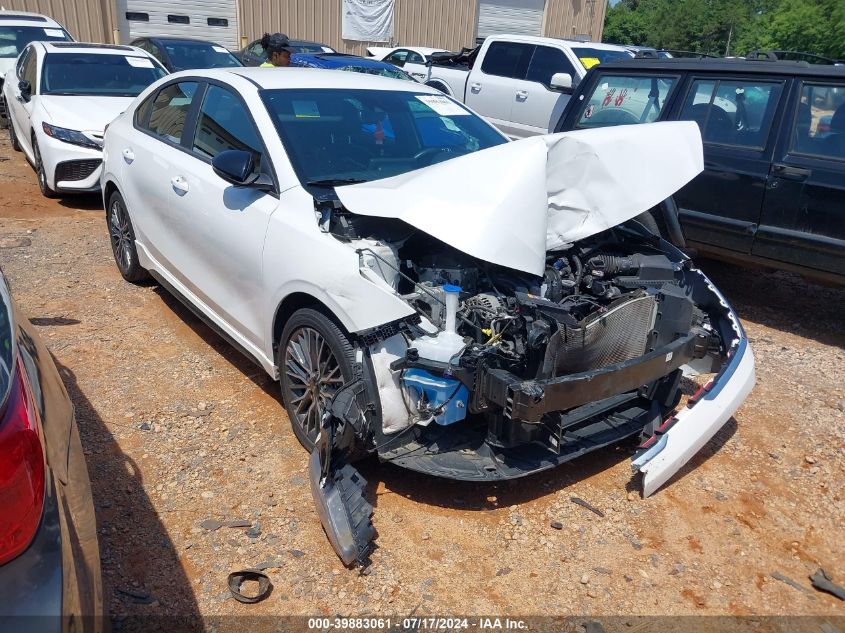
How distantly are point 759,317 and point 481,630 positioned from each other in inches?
168

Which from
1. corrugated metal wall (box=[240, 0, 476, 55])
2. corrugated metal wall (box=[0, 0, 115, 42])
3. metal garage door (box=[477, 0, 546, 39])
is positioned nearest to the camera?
corrugated metal wall (box=[0, 0, 115, 42])

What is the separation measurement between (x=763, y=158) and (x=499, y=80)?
568 cm

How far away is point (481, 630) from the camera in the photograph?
262cm

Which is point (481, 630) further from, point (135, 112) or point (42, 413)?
point (135, 112)

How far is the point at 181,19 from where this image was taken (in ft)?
66.8

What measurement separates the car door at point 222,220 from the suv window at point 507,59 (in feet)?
22.5

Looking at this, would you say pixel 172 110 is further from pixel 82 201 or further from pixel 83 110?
pixel 82 201

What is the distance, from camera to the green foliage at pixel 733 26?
103 ft

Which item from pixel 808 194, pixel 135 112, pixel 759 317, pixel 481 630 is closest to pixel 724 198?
pixel 808 194

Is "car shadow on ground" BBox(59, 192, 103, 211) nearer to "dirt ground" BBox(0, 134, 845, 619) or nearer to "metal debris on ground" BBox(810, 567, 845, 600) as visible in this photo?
"dirt ground" BBox(0, 134, 845, 619)

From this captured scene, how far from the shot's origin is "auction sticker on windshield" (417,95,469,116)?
14.3 feet

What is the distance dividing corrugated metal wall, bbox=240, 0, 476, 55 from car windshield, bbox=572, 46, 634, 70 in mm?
14198

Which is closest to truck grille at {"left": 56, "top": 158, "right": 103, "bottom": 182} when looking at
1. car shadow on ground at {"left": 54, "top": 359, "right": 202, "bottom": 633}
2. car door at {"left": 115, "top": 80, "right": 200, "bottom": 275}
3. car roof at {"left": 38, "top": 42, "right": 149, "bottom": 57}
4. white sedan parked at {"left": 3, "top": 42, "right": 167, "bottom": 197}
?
white sedan parked at {"left": 3, "top": 42, "right": 167, "bottom": 197}

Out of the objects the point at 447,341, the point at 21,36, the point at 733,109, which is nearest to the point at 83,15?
the point at 21,36
